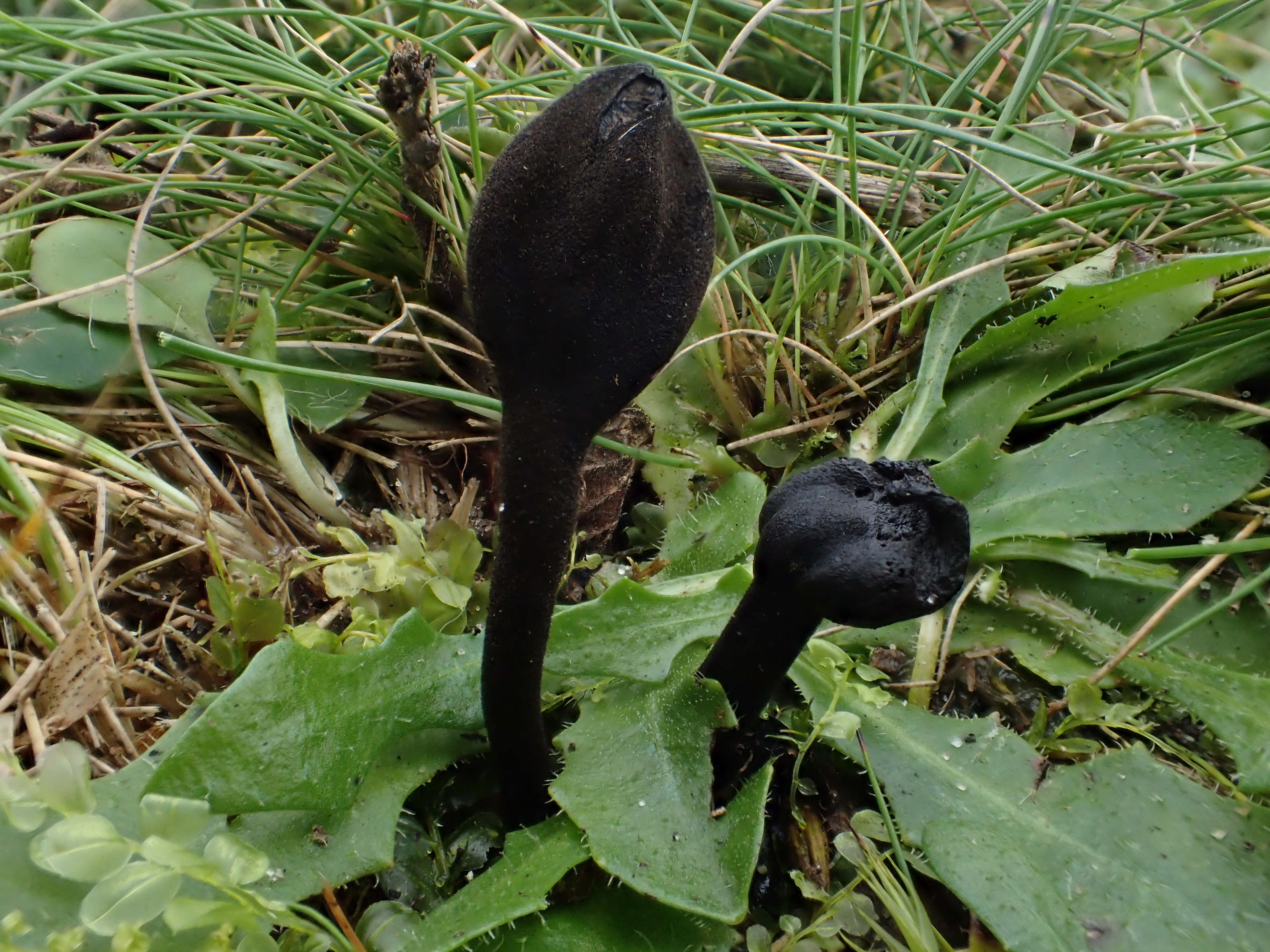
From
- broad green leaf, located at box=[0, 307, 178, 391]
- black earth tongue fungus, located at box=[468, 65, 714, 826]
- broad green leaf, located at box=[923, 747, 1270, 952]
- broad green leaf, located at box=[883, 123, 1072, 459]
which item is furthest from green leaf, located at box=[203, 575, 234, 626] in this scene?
broad green leaf, located at box=[883, 123, 1072, 459]

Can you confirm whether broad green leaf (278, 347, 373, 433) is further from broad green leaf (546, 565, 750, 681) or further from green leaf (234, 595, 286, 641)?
broad green leaf (546, 565, 750, 681)

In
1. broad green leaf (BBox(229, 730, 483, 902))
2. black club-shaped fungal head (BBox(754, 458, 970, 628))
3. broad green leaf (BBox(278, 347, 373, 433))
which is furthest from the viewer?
broad green leaf (BBox(278, 347, 373, 433))

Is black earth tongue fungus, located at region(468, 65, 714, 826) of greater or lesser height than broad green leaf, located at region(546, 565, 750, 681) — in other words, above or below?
above

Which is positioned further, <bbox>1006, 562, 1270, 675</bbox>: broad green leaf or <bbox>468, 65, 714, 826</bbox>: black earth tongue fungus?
<bbox>1006, 562, 1270, 675</bbox>: broad green leaf

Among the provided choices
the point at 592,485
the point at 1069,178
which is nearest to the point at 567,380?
the point at 592,485

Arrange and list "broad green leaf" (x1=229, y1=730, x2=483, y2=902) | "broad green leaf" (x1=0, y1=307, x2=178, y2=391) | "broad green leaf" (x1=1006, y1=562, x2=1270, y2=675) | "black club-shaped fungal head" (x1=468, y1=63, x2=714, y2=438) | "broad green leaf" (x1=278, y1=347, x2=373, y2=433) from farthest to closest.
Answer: "broad green leaf" (x1=278, y1=347, x2=373, y2=433)
"broad green leaf" (x1=0, y1=307, x2=178, y2=391)
"broad green leaf" (x1=1006, y1=562, x2=1270, y2=675)
"broad green leaf" (x1=229, y1=730, x2=483, y2=902)
"black club-shaped fungal head" (x1=468, y1=63, x2=714, y2=438)

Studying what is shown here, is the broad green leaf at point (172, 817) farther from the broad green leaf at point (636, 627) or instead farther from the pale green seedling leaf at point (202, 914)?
the broad green leaf at point (636, 627)

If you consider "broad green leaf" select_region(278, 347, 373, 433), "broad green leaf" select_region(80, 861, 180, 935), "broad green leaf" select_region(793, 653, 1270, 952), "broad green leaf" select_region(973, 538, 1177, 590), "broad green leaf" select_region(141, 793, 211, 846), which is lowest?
"broad green leaf" select_region(793, 653, 1270, 952)
